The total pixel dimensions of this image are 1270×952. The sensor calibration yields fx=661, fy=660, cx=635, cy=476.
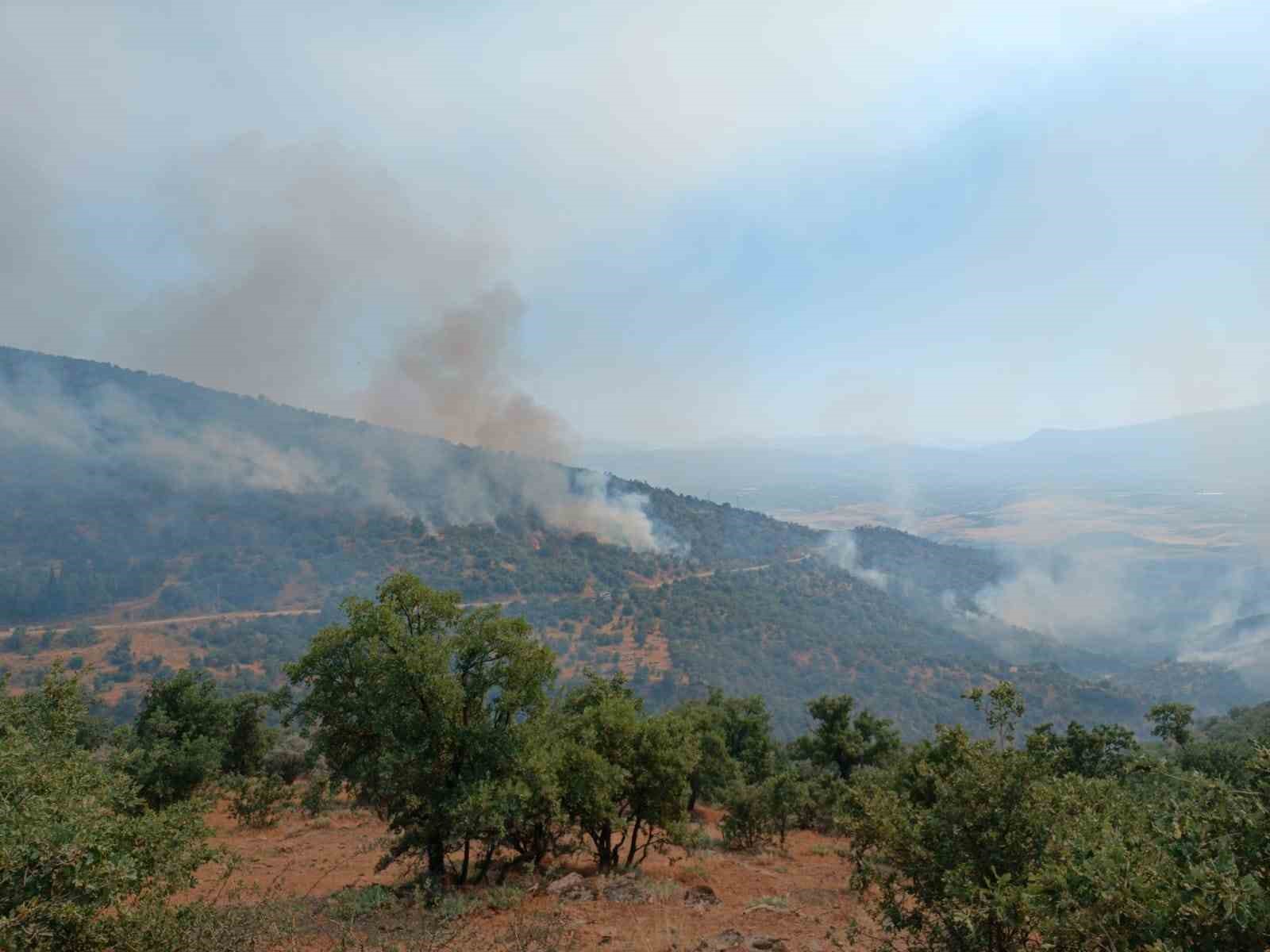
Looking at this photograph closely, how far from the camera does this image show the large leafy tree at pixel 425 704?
13.0m

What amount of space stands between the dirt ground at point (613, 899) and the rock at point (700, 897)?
4 cm

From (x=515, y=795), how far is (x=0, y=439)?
190 meters

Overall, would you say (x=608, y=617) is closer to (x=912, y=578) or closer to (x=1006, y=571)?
(x=912, y=578)

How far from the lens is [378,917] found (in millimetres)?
12969

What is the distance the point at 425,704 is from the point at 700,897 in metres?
7.88

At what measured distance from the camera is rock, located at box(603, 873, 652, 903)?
14477 mm

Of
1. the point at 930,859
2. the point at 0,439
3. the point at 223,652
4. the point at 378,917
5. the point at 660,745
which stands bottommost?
the point at 223,652

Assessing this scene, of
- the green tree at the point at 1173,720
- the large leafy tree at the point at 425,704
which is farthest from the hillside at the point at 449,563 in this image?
the large leafy tree at the point at 425,704

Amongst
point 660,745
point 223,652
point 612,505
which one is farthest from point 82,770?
point 612,505

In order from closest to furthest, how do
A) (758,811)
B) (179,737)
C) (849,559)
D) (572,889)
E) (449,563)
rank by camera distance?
1. (572,889)
2. (758,811)
3. (179,737)
4. (449,563)
5. (849,559)

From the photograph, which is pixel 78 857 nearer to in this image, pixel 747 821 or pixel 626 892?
pixel 626 892

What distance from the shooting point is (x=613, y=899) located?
14383mm

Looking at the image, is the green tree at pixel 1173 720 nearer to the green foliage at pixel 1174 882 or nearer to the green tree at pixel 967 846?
the green tree at pixel 967 846

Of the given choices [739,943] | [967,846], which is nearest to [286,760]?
[739,943]
